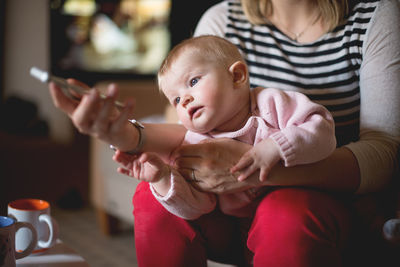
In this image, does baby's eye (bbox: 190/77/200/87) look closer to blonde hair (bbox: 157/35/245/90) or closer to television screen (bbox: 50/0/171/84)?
blonde hair (bbox: 157/35/245/90)

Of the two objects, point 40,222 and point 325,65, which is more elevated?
point 325,65

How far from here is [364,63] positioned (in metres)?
1.01

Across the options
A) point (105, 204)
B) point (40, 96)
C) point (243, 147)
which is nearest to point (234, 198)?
point (243, 147)

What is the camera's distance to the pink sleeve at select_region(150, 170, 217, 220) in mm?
819

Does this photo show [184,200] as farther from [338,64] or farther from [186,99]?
[338,64]

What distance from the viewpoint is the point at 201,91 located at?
87cm

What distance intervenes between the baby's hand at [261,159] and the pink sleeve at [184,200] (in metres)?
0.10

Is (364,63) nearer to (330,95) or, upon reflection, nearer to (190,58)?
(330,95)

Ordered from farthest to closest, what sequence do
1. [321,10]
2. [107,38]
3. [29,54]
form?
1. [107,38]
2. [29,54]
3. [321,10]

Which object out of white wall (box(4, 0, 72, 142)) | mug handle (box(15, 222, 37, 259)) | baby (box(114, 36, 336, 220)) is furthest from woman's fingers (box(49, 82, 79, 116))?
white wall (box(4, 0, 72, 142))

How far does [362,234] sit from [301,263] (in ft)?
0.73

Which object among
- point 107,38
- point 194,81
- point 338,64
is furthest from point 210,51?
point 107,38

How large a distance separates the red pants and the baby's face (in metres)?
0.19

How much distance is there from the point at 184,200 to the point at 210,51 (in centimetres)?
31
